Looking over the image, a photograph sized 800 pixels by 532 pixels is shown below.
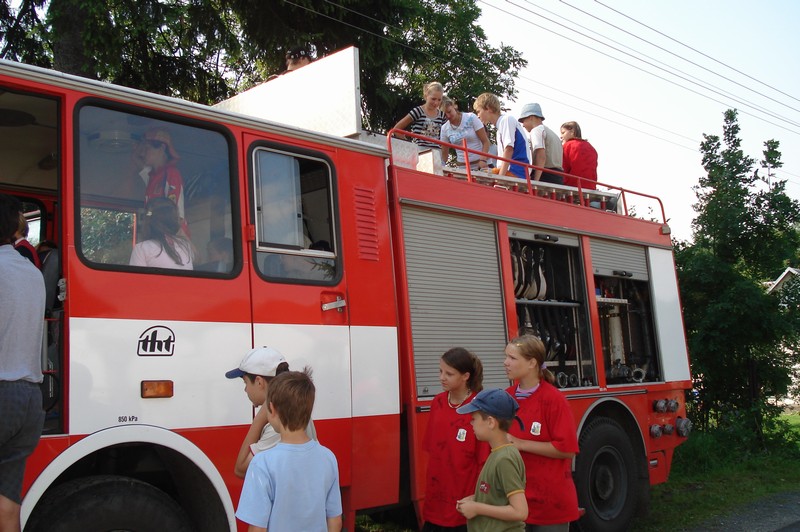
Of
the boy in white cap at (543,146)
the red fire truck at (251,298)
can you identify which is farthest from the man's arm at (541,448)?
the boy in white cap at (543,146)

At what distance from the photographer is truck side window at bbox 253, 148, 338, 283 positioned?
4.81 metres

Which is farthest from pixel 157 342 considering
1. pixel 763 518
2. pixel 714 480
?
pixel 714 480

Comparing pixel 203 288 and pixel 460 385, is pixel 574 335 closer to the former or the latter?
pixel 460 385

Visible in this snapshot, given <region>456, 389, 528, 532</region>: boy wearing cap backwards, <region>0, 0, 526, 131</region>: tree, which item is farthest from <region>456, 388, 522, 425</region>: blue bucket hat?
<region>0, 0, 526, 131</region>: tree

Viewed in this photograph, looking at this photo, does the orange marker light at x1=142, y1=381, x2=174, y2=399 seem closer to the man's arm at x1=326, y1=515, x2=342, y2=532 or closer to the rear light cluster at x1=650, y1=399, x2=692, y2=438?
the man's arm at x1=326, y1=515, x2=342, y2=532

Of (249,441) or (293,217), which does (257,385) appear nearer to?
(249,441)

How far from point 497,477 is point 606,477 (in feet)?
12.5

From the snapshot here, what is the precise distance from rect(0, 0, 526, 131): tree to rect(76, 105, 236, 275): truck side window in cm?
621

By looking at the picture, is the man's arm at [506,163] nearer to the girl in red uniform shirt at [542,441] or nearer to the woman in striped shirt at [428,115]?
the woman in striped shirt at [428,115]

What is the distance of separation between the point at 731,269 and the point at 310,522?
11.4 metres

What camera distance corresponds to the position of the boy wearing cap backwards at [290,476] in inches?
118

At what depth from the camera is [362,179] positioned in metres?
5.50

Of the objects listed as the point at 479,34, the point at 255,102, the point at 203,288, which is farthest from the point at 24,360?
the point at 479,34

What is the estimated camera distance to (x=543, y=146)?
862 cm
